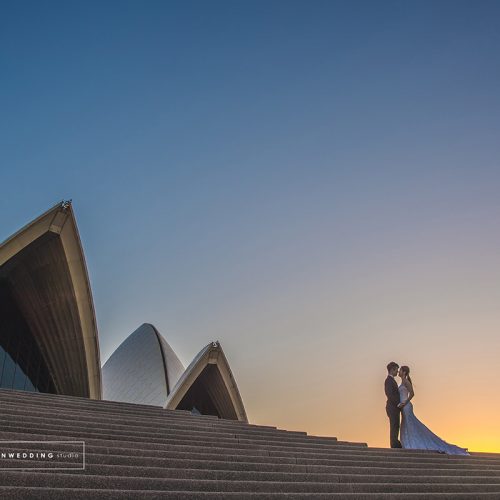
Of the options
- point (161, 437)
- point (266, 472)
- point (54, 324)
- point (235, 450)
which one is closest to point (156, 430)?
point (161, 437)

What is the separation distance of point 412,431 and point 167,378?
2156 cm

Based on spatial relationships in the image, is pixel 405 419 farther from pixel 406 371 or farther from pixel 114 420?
pixel 114 420

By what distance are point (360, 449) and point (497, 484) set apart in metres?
1.93

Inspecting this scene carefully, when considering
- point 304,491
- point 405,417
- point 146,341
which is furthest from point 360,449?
point 146,341

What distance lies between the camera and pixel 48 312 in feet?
58.3

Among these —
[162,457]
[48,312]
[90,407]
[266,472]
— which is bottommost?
[266,472]

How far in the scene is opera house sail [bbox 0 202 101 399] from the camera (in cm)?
1565

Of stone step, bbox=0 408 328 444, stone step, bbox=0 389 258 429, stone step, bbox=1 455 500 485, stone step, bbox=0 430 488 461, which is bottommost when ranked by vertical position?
stone step, bbox=1 455 500 485

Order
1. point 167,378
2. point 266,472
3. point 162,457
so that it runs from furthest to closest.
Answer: point 167,378
point 162,457
point 266,472

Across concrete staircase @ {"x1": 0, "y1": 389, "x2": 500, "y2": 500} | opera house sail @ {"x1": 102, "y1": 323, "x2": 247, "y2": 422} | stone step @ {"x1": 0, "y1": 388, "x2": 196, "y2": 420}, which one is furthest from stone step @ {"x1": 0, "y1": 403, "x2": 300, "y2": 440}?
opera house sail @ {"x1": 102, "y1": 323, "x2": 247, "y2": 422}

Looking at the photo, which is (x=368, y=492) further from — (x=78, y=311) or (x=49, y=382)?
(x=49, y=382)

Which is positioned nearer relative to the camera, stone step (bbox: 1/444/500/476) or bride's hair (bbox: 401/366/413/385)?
stone step (bbox: 1/444/500/476)

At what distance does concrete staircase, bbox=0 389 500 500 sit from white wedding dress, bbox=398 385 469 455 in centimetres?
45

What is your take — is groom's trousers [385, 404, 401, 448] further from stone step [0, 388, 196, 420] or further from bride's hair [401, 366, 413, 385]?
stone step [0, 388, 196, 420]
